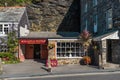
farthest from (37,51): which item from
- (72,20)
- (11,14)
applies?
(72,20)

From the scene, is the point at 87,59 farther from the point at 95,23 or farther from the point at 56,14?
the point at 56,14

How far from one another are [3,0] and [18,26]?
1747cm

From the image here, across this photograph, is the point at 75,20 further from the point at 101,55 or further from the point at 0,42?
the point at 101,55

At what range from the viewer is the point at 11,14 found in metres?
38.0

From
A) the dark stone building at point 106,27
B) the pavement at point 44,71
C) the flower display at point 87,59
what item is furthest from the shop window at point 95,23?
the pavement at point 44,71

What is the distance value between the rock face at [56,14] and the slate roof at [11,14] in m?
9.53

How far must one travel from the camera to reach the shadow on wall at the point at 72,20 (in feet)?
163

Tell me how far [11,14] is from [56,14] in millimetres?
13609

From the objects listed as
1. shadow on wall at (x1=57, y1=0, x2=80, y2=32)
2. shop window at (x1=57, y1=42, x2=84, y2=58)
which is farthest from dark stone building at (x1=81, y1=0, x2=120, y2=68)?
shadow on wall at (x1=57, y1=0, x2=80, y2=32)

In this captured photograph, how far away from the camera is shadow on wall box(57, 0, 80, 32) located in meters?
49.6

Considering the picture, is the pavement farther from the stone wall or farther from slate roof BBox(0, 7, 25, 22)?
slate roof BBox(0, 7, 25, 22)

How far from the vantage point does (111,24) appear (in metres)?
29.7

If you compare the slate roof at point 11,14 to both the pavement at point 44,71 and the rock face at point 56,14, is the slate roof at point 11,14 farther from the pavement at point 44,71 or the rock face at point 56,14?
the pavement at point 44,71

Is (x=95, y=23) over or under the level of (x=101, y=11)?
under
